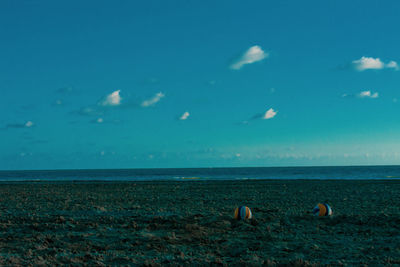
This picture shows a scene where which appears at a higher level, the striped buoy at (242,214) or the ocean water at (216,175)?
the striped buoy at (242,214)

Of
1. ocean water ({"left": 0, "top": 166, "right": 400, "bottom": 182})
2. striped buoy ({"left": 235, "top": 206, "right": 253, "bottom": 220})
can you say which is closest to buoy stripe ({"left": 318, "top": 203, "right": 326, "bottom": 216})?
striped buoy ({"left": 235, "top": 206, "right": 253, "bottom": 220})

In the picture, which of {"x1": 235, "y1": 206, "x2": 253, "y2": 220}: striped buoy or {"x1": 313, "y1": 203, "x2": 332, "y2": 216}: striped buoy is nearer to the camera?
{"x1": 235, "y1": 206, "x2": 253, "y2": 220}: striped buoy

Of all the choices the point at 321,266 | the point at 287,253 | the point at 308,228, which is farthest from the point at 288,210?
the point at 321,266

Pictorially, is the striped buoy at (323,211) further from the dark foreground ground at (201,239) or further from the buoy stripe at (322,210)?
the dark foreground ground at (201,239)

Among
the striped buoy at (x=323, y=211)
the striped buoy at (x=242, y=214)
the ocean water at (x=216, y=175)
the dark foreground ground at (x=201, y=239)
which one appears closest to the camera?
the dark foreground ground at (x=201, y=239)

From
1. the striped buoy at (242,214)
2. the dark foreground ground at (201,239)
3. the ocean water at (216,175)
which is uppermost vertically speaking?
the striped buoy at (242,214)

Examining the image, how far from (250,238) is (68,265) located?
505 cm

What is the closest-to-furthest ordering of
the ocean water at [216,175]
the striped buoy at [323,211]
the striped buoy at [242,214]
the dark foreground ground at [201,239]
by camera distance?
the dark foreground ground at [201,239] < the striped buoy at [242,214] < the striped buoy at [323,211] < the ocean water at [216,175]

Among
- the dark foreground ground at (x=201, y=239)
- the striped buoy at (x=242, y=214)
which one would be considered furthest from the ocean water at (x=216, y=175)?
the striped buoy at (x=242, y=214)

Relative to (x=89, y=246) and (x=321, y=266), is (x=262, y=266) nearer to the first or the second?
(x=321, y=266)

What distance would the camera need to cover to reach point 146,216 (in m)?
14.3

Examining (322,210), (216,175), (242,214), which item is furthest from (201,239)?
(216,175)

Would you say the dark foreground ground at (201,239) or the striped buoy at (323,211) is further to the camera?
the striped buoy at (323,211)

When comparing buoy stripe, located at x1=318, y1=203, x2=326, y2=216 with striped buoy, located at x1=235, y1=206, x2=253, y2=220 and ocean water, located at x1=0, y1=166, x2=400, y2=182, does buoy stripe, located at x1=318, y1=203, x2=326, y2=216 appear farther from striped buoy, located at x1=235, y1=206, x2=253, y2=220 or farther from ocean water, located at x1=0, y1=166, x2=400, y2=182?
ocean water, located at x1=0, y1=166, x2=400, y2=182
